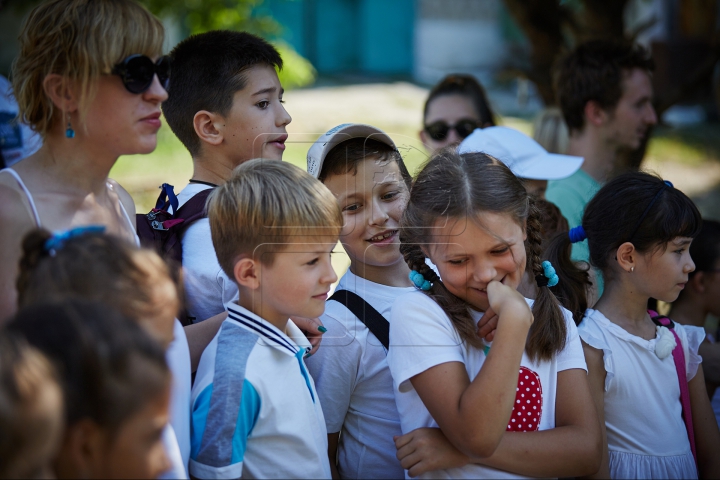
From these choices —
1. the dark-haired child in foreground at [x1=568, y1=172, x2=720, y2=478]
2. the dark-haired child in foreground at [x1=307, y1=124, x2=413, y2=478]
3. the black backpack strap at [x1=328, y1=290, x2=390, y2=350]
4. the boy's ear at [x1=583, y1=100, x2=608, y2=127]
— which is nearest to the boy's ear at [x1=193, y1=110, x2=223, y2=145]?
the dark-haired child in foreground at [x1=307, y1=124, x2=413, y2=478]

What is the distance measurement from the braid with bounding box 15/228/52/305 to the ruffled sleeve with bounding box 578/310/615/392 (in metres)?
1.74

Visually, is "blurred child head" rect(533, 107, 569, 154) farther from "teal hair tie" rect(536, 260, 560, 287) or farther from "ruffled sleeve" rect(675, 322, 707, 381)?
"teal hair tie" rect(536, 260, 560, 287)

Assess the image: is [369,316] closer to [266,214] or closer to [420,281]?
[420,281]

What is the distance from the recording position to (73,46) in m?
1.86

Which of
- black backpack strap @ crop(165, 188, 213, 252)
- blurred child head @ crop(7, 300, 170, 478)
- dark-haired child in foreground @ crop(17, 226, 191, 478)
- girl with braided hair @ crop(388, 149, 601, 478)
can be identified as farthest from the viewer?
black backpack strap @ crop(165, 188, 213, 252)

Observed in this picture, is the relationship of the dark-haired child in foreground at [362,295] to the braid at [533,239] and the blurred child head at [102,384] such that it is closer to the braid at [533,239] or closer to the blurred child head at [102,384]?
the braid at [533,239]

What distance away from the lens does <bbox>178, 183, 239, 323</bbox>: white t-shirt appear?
2270 mm

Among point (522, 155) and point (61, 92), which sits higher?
point (61, 92)

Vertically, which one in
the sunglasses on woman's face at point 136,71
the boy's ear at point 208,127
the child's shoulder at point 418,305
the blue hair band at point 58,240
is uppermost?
the sunglasses on woman's face at point 136,71

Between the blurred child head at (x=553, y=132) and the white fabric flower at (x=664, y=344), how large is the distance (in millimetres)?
2358

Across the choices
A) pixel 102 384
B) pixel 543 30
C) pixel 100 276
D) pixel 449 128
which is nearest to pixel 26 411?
pixel 102 384

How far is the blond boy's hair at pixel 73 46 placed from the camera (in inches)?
73.2

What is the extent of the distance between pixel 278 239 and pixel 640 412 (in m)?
1.41

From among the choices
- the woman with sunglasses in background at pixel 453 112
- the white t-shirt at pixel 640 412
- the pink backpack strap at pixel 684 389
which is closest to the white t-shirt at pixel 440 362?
the white t-shirt at pixel 640 412
